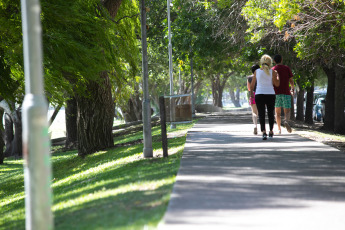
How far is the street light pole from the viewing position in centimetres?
495

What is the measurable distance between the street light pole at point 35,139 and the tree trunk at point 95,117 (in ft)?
42.0

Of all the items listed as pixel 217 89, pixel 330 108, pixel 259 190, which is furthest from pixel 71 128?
pixel 217 89

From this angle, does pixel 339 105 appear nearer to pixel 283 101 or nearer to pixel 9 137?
pixel 283 101

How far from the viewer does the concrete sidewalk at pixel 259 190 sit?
5566 millimetres

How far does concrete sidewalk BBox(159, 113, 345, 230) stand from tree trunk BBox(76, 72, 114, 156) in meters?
6.97

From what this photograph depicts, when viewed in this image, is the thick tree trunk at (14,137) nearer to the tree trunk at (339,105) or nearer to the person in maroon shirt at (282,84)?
the tree trunk at (339,105)

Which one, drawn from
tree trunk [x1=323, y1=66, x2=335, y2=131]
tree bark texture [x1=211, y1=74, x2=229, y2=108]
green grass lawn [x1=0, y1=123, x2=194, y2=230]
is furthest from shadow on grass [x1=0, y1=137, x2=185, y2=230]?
tree bark texture [x1=211, y1=74, x2=229, y2=108]

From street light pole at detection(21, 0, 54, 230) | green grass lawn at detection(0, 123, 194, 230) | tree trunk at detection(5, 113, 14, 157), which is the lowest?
tree trunk at detection(5, 113, 14, 157)

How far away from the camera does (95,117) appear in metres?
18.2

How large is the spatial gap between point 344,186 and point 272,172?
53.0 inches

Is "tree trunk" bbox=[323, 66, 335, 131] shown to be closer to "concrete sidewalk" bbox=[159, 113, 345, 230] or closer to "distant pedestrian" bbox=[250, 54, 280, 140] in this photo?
"distant pedestrian" bbox=[250, 54, 280, 140]

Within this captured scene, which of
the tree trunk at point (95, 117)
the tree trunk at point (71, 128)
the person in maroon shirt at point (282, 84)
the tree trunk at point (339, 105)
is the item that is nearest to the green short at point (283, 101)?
the person in maroon shirt at point (282, 84)

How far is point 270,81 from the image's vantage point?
13.6 metres

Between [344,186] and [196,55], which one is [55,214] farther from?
[196,55]
